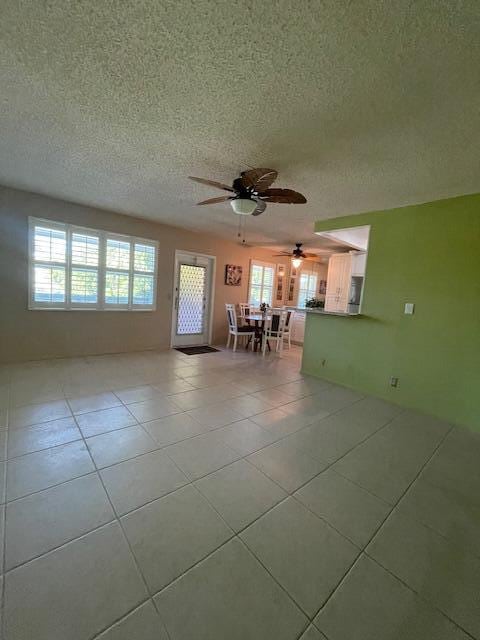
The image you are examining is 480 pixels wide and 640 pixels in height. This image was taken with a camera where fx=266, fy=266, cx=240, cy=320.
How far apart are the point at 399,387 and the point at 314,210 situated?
8.50ft

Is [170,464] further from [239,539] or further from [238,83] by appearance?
[238,83]

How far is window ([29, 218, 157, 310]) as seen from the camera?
402cm

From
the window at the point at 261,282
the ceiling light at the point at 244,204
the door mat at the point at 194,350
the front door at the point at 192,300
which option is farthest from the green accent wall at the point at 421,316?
the window at the point at 261,282

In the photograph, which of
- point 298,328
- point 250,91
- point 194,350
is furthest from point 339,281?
point 250,91

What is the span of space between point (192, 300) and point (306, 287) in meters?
4.10

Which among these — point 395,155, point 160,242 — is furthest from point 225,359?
point 395,155

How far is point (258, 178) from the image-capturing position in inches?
86.9

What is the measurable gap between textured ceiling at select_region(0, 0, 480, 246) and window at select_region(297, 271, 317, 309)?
533cm

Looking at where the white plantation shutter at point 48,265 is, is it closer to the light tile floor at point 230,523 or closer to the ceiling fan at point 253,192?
the light tile floor at point 230,523

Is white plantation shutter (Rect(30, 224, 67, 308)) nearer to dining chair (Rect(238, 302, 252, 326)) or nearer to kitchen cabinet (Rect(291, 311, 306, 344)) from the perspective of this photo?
dining chair (Rect(238, 302, 252, 326))

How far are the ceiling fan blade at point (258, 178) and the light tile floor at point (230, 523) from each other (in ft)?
7.20

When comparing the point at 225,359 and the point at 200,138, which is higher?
the point at 200,138

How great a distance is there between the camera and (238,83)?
1573 mm

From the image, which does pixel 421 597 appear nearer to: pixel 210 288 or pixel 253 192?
pixel 253 192
